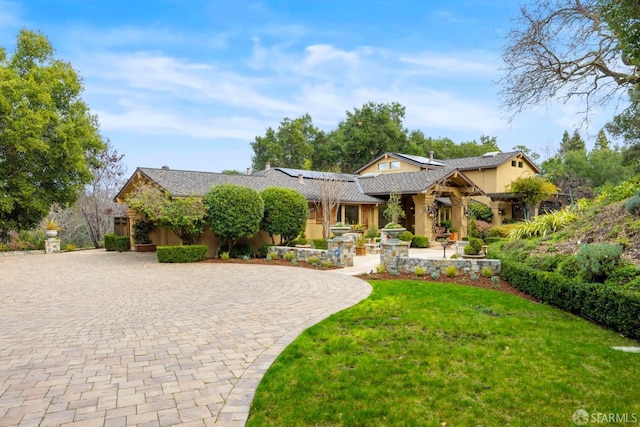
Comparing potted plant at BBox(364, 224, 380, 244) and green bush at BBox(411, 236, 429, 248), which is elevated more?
potted plant at BBox(364, 224, 380, 244)

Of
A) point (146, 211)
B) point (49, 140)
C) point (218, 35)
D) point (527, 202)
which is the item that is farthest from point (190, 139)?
point (527, 202)

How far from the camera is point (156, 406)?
346cm

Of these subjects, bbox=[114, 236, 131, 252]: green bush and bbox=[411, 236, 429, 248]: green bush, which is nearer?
bbox=[114, 236, 131, 252]: green bush

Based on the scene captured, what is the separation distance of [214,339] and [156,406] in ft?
6.26

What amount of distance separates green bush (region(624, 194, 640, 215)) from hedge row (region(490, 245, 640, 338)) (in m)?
2.47

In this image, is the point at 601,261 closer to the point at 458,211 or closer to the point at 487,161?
the point at 458,211

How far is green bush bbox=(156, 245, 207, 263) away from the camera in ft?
47.1

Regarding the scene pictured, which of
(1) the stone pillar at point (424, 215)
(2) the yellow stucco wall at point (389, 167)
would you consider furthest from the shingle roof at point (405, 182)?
(2) the yellow stucco wall at point (389, 167)

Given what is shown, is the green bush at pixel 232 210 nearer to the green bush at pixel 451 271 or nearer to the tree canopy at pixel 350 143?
the green bush at pixel 451 271

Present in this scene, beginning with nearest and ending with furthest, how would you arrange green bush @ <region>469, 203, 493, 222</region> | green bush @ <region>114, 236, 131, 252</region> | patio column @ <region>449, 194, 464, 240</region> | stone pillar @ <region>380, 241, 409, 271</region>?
stone pillar @ <region>380, 241, 409, 271</region>
green bush @ <region>114, 236, 131, 252</region>
patio column @ <region>449, 194, 464, 240</region>
green bush @ <region>469, 203, 493, 222</region>

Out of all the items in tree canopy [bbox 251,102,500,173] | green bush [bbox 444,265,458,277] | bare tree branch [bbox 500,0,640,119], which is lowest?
green bush [bbox 444,265,458,277]

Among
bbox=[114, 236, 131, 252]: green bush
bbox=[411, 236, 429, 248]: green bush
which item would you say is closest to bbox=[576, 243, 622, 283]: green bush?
bbox=[411, 236, 429, 248]: green bush

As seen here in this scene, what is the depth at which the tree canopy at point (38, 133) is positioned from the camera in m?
16.7

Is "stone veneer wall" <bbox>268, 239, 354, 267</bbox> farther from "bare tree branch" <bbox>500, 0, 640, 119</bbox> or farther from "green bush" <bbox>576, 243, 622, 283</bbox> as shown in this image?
"green bush" <bbox>576, 243, 622, 283</bbox>
